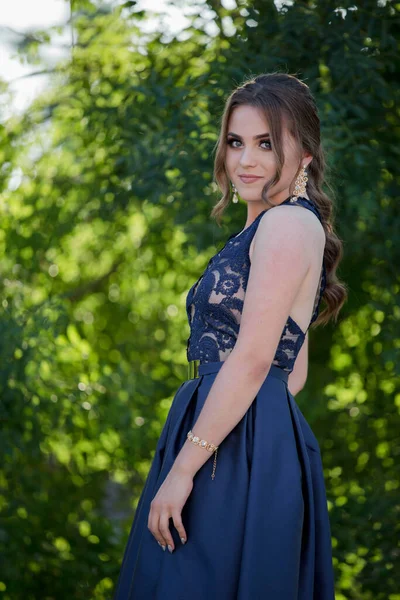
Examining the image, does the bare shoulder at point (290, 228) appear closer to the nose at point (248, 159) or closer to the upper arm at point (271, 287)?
the upper arm at point (271, 287)

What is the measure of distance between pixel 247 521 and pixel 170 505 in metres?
0.17

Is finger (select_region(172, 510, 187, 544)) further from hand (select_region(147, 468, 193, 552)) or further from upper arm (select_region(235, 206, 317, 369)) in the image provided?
upper arm (select_region(235, 206, 317, 369))

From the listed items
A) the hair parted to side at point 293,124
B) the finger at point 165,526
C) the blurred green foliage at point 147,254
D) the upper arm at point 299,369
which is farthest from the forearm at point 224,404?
the blurred green foliage at point 147,254

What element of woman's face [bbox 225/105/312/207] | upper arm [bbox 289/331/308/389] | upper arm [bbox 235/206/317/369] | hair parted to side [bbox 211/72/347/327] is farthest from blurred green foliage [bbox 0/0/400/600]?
upper arm [bbox 235/206/317/369]

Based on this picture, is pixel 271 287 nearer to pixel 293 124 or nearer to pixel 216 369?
pixel 216 369

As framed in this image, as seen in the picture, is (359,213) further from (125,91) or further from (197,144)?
(125,91)

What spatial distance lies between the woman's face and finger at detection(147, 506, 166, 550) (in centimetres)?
81

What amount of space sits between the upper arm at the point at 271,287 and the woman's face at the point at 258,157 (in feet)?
0.79

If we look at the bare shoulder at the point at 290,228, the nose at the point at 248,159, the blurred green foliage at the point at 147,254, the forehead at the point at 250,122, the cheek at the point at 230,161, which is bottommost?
the blurred green foliage at the point at 147,254

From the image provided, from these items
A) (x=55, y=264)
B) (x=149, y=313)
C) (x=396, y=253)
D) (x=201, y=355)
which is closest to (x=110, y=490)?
(x=149, y=313)

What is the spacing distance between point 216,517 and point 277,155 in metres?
0.88

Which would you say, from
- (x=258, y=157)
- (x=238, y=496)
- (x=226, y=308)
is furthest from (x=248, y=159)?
(x=238, y=496)

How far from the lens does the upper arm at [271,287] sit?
5.98 ft

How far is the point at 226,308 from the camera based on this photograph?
6.41ft
